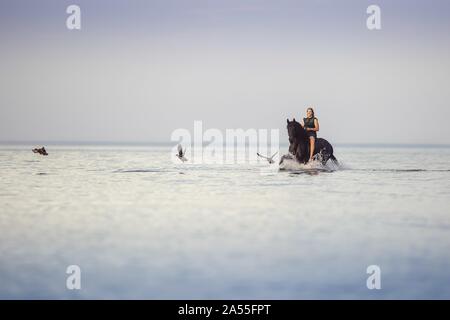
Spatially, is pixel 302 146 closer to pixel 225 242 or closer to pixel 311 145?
pixel 311 145

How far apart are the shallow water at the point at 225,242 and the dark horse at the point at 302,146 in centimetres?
447

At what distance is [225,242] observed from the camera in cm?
668

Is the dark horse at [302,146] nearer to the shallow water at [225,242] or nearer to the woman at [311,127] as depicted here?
the woman at [311,127]

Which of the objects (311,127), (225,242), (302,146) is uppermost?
(311,127)

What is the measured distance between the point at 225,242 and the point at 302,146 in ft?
34.5

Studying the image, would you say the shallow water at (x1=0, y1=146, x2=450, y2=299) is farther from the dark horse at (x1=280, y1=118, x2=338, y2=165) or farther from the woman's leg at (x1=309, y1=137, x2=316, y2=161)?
the woman's leg at (x1=309, y1=137, x2=316, y2=161)

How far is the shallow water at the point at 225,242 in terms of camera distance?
16.7 ft

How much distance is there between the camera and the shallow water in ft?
16.7

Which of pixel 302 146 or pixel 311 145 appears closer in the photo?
pixel 302 146

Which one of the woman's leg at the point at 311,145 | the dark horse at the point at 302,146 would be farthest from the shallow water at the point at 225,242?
the woman's leg at the point at 311,145

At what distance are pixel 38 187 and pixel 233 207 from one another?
19.0ft

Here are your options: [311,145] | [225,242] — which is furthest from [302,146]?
[225,242]

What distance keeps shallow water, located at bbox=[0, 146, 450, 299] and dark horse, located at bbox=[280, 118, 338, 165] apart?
4474mm
